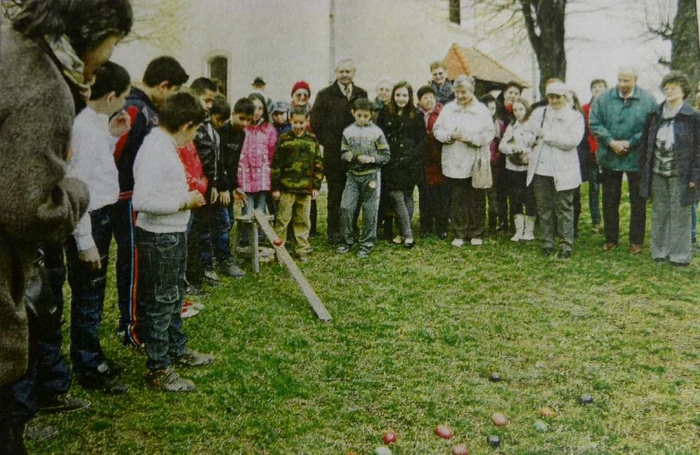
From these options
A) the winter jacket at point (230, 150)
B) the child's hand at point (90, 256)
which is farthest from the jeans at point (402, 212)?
the child's hand at point (90, 256)

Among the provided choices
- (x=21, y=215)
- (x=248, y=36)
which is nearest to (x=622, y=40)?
(x=248, y=36)

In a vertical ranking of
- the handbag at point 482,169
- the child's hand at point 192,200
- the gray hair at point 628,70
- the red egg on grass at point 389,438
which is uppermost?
the gray hair at point 628,70

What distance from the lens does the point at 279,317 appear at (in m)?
5.86

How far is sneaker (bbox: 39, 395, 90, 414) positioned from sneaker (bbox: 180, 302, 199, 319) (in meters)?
1.74

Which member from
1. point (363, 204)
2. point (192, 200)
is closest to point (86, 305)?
point (192, 200)

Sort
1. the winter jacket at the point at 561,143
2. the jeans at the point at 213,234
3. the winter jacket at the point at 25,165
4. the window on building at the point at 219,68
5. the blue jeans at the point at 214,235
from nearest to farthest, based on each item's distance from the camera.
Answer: the winter jacket at the point at 25,165
the jeans at the point at 213,234
the blue jeans at the point at 214,235
the winter jacket at the point at 561,143
the window on building at the point at 219,68

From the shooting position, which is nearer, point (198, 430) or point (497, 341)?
point (198, 430)

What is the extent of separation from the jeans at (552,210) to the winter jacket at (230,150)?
3.81m

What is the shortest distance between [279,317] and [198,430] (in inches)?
84.0

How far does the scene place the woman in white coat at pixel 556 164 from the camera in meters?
7.86

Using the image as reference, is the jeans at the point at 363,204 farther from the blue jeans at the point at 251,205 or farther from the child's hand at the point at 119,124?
the child's hand at the point at 119,124

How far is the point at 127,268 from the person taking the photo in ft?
16.0

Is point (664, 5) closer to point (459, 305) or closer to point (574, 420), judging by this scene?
point (459, 305)

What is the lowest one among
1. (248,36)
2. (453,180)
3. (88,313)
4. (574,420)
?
(574,420)
